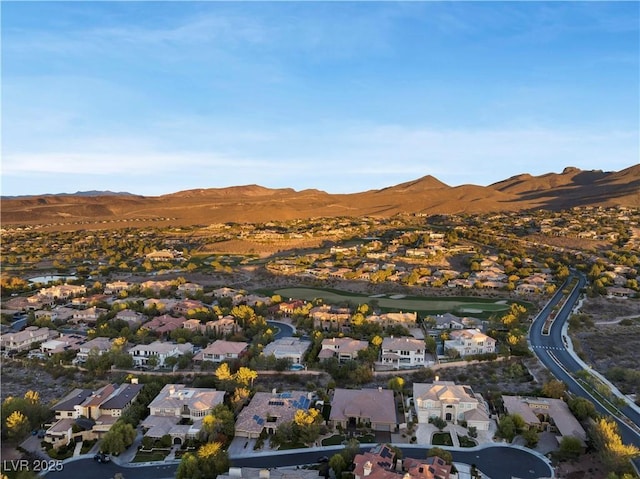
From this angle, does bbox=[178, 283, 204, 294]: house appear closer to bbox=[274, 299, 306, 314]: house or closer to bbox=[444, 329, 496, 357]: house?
bbox=[274, 299, 306, 314]: house

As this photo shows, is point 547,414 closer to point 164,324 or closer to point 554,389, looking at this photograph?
point 554,389

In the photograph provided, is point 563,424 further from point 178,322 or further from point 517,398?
point 178,322

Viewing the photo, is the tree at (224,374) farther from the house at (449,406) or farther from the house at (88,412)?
the house at (449,406)

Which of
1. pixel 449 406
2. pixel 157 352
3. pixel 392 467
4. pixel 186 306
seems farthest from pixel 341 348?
pixel 186 306

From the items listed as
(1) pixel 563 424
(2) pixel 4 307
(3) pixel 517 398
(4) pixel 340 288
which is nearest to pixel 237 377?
(3) pixel 517 398

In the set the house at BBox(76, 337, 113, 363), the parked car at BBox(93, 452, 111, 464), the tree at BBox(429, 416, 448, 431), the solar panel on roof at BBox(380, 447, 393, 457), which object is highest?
the house at BBox(76, 337, 113, 363)

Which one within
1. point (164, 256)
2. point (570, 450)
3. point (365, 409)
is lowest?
point (570, 450)

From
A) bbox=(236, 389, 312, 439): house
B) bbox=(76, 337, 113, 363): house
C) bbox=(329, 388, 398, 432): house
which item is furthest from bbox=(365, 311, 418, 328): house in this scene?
bbox=(76, 337, 113, 363): house
